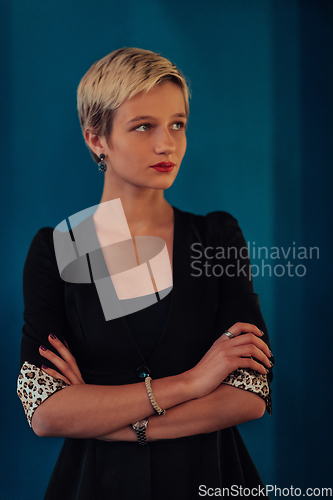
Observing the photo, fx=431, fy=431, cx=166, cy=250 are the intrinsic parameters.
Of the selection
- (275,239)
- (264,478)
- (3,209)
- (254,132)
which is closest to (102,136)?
(3,209)

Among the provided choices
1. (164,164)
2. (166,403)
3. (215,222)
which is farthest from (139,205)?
(166,403)

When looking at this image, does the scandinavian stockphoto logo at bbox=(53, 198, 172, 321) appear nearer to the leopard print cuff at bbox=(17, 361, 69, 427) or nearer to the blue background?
the blue background

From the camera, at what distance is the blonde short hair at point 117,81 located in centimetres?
126

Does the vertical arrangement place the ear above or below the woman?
above

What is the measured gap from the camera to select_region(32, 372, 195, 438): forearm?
1.16 meters

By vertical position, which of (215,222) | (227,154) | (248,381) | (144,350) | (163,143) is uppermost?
(227,154)

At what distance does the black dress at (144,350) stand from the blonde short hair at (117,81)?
42 cm

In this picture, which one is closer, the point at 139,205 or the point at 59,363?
the point at 59,363

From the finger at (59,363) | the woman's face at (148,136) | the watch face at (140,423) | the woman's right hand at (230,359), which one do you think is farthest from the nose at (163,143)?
the watch face at (140,423)

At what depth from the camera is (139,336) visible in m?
1.33

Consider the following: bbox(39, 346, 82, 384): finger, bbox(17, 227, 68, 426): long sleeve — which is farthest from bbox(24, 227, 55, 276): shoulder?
bbox(39, 346, 82, 384): finger

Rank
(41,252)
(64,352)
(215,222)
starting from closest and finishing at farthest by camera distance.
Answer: (64,352)
(41,252)
(215,222)

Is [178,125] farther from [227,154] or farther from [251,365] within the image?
[251,365]

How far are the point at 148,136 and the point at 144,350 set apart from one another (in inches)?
25.5
